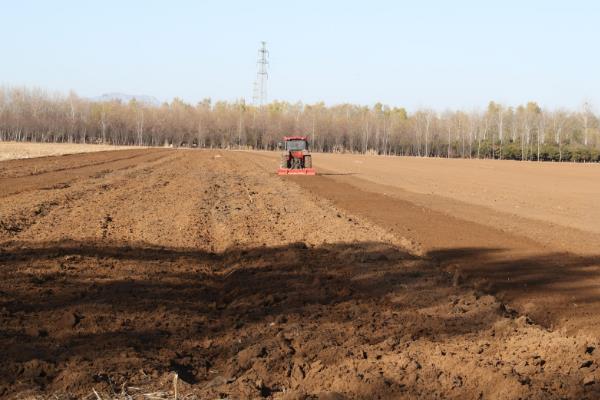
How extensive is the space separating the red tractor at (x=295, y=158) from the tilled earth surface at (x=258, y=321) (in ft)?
73.0

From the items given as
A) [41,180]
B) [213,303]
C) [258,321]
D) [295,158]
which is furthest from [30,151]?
[258,321]

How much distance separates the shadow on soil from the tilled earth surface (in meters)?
0.02

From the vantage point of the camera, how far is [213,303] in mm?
8344

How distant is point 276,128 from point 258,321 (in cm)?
13813

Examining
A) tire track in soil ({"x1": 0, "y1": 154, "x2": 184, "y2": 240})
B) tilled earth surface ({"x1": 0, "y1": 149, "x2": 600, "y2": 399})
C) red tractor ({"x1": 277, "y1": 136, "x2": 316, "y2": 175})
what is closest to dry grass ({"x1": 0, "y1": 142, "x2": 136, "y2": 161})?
red tractor ({"x1": 277, "y1": 136, "x2": 316, "y2": 175})

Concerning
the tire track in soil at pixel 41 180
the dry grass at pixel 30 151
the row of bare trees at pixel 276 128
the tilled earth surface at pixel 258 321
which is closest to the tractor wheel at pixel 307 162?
the tire track in soil at pixel 41 180

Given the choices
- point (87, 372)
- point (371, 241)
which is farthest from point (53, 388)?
point (371, 241)

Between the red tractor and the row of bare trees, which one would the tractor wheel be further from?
the row of bare trees

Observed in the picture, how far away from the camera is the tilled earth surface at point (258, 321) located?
539 centimetres

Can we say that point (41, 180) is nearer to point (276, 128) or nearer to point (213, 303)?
point (213, 303)

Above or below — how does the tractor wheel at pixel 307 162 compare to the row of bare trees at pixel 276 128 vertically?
below

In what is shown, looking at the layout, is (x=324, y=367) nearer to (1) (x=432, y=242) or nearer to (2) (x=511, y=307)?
(2) (x=511, y=307)

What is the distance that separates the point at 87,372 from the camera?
218 inches

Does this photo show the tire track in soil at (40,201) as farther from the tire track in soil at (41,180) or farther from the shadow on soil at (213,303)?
the shadow on soil at (213,303)
